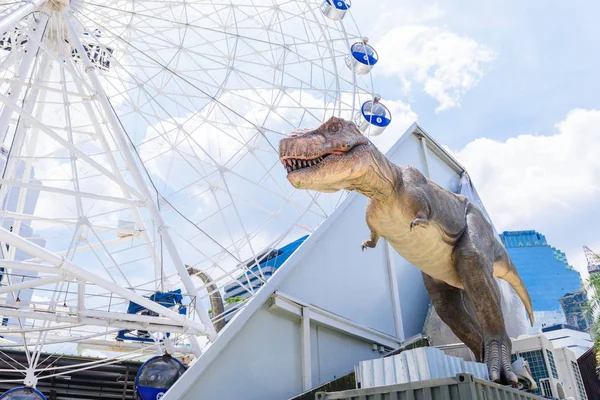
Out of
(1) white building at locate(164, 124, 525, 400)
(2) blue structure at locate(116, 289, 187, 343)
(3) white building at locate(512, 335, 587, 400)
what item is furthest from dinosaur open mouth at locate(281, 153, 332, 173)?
(2) blue structure at locate(116, 289, 187, 343)

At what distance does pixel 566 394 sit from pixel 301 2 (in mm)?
11752

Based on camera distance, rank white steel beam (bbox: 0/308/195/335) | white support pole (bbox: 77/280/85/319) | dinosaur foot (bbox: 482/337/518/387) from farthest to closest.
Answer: white steel beam (bbox: 0/308/195/335), white support pole (bbox: 77/280/85/319), dinosaur foot (bbox: 482/337/518/387)

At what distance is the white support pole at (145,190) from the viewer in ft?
35.0

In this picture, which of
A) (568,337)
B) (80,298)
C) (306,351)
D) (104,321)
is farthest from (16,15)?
(568,337)

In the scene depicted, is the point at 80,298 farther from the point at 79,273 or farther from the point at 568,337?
the point at 568,337

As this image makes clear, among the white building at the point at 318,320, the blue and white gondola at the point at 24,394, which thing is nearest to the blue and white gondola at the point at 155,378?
the white building at the point at 318,320

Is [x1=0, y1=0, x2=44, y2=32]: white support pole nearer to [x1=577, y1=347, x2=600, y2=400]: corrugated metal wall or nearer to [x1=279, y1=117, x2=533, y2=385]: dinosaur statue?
[x1=279, y1=117, x2=533, y2=385]: dinosaur statue

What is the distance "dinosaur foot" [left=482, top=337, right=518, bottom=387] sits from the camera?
5.92 m

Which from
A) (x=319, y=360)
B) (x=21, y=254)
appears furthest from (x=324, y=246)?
(x=21, y=254)

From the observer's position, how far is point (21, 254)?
43.0m

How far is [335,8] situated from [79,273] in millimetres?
9857

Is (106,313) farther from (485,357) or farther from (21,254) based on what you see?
(21,254)

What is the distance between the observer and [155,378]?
9133mm

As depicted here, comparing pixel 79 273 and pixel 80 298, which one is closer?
pixel 79 273
